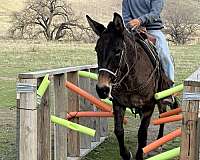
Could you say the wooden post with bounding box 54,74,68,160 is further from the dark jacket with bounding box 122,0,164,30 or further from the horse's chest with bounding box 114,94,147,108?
the dark jacket with bounding box 122,0,164,30

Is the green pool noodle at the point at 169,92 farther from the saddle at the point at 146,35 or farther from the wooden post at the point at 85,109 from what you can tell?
the wooden post at the point at 85,109

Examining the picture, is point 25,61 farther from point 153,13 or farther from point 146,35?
point 146,35

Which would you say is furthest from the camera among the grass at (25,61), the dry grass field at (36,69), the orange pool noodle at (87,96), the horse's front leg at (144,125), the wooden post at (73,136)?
the grass at (25,61)

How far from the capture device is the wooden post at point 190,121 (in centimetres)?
426

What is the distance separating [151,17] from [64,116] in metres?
1.72

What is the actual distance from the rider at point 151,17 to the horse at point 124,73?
214mm

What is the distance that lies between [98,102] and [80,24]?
32.8 metres

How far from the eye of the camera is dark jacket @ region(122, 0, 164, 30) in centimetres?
721

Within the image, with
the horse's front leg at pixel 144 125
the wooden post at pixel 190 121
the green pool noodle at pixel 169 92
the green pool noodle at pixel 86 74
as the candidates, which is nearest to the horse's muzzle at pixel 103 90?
the green pool noodle at pixel 169 92

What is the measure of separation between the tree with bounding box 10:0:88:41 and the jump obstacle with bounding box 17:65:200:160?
101ft

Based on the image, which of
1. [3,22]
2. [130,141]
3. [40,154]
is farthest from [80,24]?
[40,154]

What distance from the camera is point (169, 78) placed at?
24.7 feet

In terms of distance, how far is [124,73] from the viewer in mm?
6121

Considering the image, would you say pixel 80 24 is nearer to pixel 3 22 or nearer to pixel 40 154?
pixel 3 22
